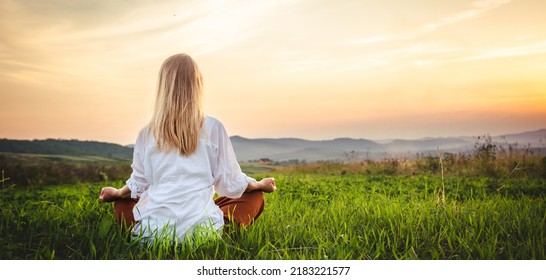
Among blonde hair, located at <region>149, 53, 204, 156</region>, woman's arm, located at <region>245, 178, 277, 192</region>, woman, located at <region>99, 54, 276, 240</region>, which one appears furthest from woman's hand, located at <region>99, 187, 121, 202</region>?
woman's arm, located at <region>245, 178, 277, 192</region>

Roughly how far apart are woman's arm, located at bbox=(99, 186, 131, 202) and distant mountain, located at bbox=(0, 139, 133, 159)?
2.37 feet

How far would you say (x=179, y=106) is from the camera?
131 inches

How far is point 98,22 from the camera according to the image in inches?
153

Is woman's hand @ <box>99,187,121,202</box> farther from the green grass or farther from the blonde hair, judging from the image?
the blonde hair

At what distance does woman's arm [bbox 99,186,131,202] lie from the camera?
3.41m

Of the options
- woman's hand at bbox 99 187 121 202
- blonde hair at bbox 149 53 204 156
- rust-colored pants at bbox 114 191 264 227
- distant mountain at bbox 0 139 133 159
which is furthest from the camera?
distant mountain at bbox 0 139 133 159

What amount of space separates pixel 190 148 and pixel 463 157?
7.75m

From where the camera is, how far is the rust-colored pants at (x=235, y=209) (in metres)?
3.61

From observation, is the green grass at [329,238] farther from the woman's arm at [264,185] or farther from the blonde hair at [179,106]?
the blonde hair at [179,106]
